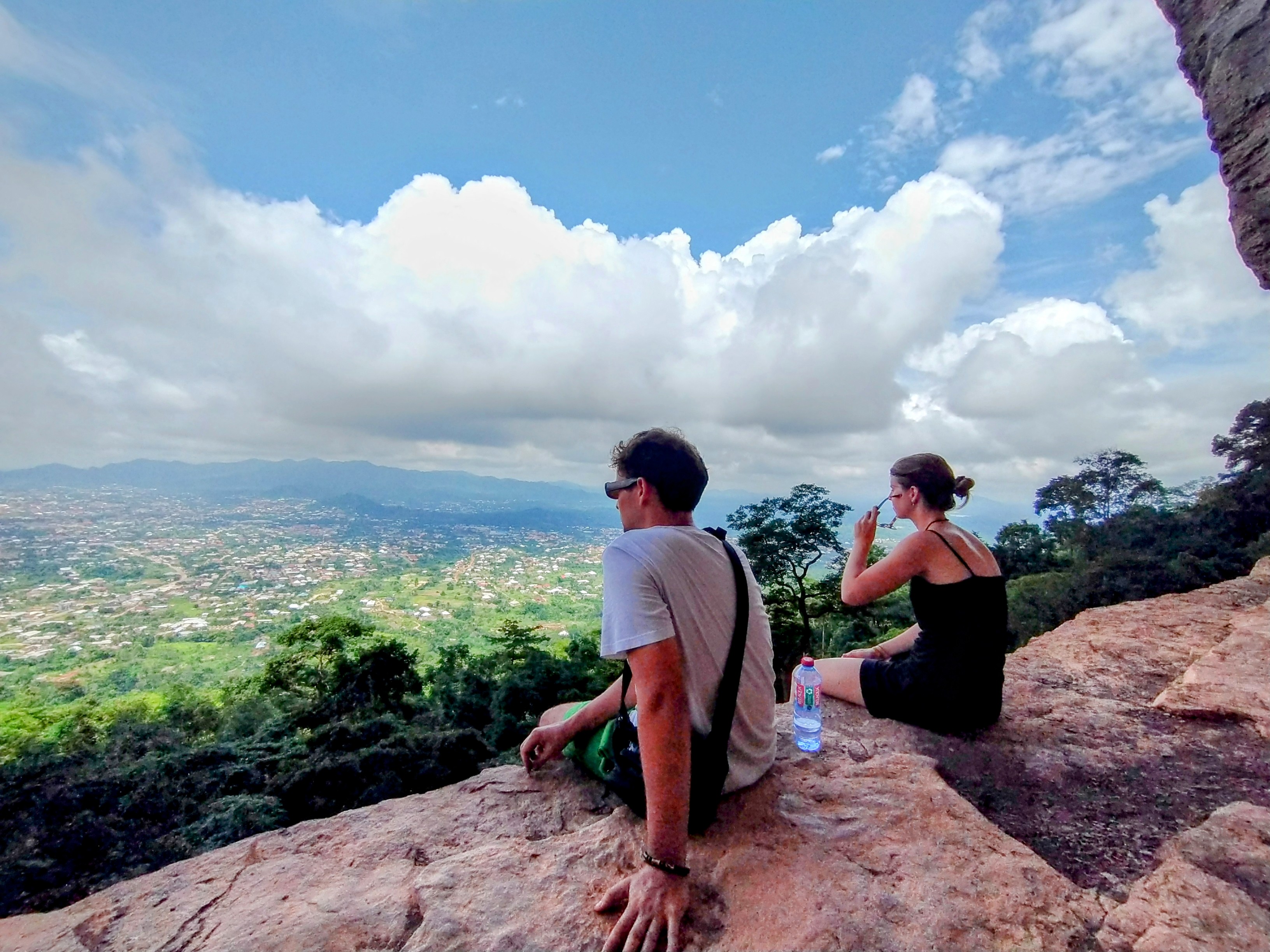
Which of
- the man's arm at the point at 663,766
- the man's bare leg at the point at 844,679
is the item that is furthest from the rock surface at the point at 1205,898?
the man's bare leg at the point at 844,679

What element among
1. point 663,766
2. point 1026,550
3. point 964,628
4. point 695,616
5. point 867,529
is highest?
point 867,529

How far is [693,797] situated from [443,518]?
398 ft

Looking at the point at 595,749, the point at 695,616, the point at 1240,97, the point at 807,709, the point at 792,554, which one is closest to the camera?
the point at 695,616

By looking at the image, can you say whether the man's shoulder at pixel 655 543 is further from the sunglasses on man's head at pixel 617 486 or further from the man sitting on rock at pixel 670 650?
the sunglasses on man's head at pixel 617 486

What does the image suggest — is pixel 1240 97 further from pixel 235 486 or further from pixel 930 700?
pixel 235 486

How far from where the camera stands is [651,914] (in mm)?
1620

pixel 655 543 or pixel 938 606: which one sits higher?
pixel 655 543

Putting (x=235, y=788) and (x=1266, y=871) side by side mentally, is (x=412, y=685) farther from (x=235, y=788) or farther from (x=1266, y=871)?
(x=1266, y=871)

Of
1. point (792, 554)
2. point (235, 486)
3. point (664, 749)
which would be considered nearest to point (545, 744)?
point (664, 749)

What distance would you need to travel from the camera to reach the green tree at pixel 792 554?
59.5 ft

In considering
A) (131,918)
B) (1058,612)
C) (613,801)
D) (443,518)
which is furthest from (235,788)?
(443,518)

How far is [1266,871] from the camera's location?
190cm

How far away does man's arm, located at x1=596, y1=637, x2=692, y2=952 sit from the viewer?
166cm

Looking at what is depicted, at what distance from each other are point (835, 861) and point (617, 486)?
1.66 meters
